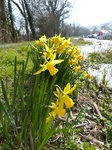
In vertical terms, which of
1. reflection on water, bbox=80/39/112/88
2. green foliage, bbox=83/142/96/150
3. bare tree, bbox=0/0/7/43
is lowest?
green foliage, bbox=83/142/96/150

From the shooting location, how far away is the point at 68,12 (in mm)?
17891

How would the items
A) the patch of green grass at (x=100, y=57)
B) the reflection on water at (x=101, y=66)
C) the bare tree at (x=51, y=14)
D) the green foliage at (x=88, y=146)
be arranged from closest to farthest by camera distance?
the green foliage at (x=88, y=146), the reflection on water at (x=101, y=66), the patch of green grass at (x=100, y=57), the bare tree at (x=51, y=14)

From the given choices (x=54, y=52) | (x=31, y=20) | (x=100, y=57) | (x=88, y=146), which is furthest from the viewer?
(x=31, y=20)

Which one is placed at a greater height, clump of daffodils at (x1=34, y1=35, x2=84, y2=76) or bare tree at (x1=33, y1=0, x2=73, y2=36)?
bare tree at (x1=33, y1=0, x2=73, y2=36)

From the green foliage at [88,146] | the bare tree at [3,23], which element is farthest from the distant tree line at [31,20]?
the green foliage at [88,146]

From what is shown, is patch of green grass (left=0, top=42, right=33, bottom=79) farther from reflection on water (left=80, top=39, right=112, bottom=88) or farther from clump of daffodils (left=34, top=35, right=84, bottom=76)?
reflection on water (left=80, top=39, right=112, bottom=88)

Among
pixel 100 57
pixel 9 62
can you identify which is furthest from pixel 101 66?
pixel 9 62

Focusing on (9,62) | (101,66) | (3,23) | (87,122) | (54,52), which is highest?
(3,23)

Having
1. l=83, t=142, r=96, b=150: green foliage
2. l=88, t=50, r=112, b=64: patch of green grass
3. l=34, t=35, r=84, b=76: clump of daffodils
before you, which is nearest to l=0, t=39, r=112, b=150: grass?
l=83, t=142, r=96, b=150: green foliage

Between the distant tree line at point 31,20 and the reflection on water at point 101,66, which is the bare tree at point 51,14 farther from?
the reflection on water at point 101,66

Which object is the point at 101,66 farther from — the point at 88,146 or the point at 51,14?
the point at 51,14

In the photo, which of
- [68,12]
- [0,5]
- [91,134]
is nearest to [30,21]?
[0,5]

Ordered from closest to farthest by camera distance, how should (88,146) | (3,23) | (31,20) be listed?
(88,146) → (3,23) → (31,20)

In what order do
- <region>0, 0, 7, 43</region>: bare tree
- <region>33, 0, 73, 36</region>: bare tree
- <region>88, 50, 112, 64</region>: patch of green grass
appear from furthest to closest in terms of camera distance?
<region>33, 0, 73, 36</region>: bare tree < <region>0, 0, 7, 43</region>: bare tree < <region>88, 50, 112, 64</region>: patch of green grass
